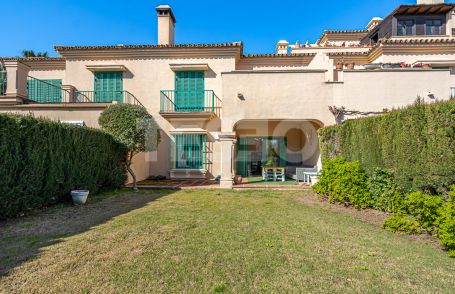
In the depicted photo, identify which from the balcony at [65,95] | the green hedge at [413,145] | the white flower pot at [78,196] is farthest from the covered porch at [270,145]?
the white flower pot at [78,196]

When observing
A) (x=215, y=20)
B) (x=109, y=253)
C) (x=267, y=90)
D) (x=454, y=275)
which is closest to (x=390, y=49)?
(x=267, y=90)

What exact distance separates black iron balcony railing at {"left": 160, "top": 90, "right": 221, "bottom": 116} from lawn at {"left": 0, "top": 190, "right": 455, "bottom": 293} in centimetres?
951

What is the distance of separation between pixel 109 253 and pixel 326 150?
8.83 metres

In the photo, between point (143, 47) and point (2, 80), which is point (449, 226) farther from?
point (2, 80)

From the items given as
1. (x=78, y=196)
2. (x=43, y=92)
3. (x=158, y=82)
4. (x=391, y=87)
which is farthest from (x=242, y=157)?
(x=43, y=92)

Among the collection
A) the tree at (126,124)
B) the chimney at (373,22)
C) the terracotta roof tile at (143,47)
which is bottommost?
the tree at (126,124)

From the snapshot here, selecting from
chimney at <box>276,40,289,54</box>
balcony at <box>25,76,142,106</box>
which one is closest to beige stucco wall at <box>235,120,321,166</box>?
balcony at <box>25,76,142,106</box>

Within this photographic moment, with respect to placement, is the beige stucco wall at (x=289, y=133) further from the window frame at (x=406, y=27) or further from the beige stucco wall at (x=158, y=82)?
the window frame at (x=406, y=27)

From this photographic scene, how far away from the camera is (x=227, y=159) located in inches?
468

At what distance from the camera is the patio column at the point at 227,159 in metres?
11.8

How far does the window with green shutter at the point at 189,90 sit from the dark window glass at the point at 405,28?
1477 centimetres

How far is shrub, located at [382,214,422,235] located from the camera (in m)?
5.24

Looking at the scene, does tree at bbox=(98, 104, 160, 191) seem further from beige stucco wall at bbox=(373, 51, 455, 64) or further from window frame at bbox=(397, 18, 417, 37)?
window frame at bbox=(397, 18, 417, 37)

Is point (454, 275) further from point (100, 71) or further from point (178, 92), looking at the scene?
point (100, 71)
